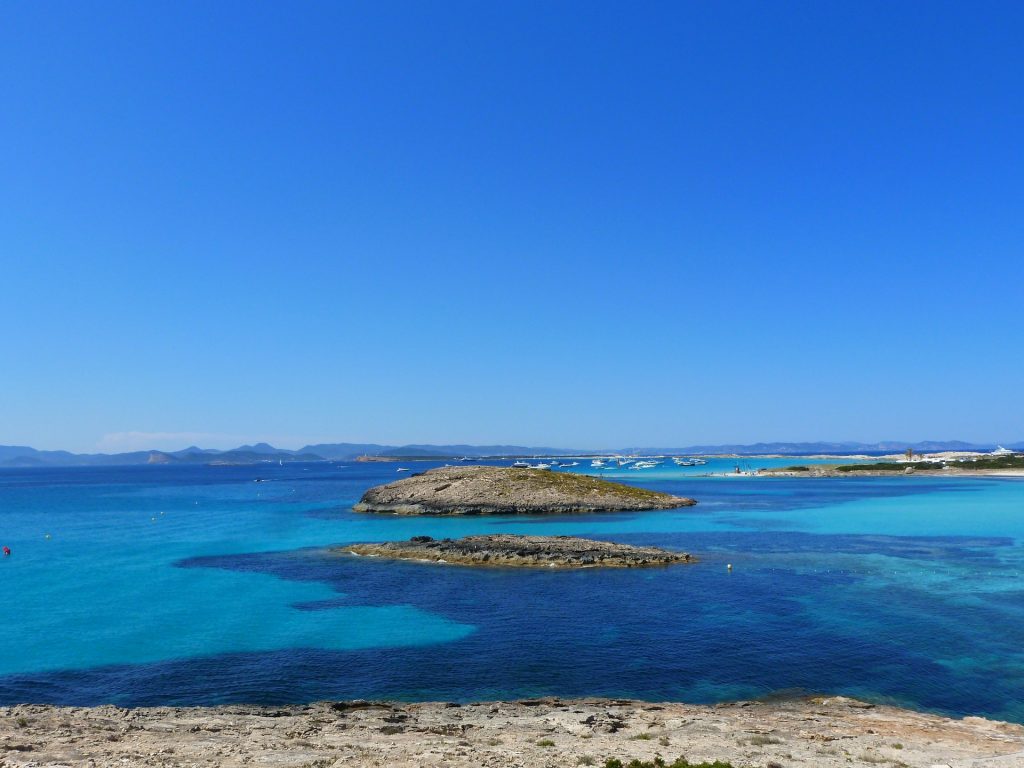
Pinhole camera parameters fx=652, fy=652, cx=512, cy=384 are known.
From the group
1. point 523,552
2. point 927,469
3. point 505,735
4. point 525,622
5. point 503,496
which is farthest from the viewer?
point 927,469

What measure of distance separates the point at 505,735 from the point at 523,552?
36609mm

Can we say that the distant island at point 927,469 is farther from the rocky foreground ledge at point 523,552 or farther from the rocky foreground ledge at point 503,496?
the rocky foreground ledge at point 523,552

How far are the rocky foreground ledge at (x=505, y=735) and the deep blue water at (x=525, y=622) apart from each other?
8.53 ft

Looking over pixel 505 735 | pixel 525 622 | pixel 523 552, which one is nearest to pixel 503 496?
pixel 523 552

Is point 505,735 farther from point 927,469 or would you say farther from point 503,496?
point 927,469

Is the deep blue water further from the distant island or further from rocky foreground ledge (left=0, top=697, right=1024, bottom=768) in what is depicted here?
the distant island

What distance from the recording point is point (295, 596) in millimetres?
43906

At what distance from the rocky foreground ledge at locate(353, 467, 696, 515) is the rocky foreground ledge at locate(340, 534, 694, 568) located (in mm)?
33393

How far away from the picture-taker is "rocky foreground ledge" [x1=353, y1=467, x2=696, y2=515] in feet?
318

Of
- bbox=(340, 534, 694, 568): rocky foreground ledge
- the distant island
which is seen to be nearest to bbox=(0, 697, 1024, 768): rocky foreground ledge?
bbox=(340, 534, 694, 568): rocky foreground ledge

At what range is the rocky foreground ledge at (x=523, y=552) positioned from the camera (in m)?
53.4

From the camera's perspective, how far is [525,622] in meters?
35.8

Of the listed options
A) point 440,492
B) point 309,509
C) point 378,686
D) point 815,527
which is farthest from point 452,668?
point 309,509

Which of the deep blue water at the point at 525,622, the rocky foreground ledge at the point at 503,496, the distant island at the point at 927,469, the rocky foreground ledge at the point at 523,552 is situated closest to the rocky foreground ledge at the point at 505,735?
the deep blue water at the point at 525,622
